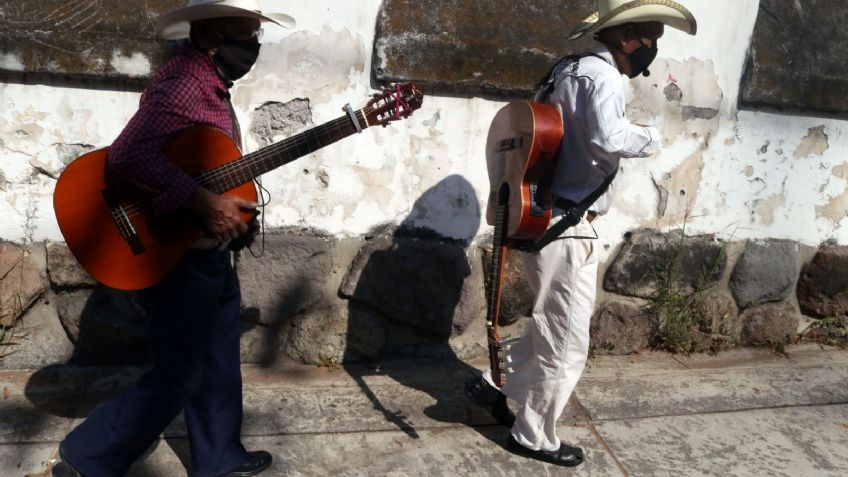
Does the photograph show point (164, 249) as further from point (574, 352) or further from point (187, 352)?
point (574, 352)

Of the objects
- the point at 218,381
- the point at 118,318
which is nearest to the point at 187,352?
the point at 218,381

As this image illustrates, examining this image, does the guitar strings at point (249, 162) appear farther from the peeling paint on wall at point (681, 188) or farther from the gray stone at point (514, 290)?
the peeling paint on wall at point (681, 188)

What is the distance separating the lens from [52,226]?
325 centimetres

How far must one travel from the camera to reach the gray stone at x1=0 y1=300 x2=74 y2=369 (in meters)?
3.30

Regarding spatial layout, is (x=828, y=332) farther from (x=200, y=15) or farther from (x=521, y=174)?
(x=200, y=15)

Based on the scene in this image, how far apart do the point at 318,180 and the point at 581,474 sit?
1.64 m

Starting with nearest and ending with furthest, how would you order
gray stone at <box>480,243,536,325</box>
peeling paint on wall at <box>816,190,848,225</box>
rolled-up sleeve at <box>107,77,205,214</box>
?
rolled-up sleeve at <box>107,77,205,214</box>
gray stone at <box>480,243,536,325</box>
peeling paint on wall at <box>816,190,848,225</box>

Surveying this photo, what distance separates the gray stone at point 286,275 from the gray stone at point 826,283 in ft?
8.19

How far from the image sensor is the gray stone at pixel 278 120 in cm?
331

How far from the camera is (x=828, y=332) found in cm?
418

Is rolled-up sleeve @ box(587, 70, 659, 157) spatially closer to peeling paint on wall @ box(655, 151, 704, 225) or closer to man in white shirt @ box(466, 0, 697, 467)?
man in white shirt @ box(466, 0, 697, 467)

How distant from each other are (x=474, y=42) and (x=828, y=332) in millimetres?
2511

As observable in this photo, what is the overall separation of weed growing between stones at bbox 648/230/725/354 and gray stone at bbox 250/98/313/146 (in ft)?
6.17

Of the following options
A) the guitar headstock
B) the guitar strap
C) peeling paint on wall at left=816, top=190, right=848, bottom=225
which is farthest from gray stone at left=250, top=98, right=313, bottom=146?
peeling paint on wall at left=816, top=190, right=848, bottom=225
